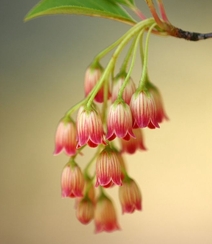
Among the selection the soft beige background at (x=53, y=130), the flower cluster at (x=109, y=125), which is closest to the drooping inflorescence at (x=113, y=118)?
the flower cluster at (x=109, y=125)

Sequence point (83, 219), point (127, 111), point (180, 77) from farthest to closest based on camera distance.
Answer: point (180, 77), point (83, 219), point (127, 111)

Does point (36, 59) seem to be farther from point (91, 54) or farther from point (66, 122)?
point (66, 122)

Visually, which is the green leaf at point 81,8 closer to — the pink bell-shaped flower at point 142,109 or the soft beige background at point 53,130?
the pink bell-shaped flower at point 142,109

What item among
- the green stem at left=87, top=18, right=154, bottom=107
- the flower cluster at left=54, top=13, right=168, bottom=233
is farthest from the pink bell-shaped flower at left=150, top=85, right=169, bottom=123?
the green stem at left=87, top=18, right=154, bottom=107

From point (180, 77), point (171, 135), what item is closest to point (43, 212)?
point (171, 135)

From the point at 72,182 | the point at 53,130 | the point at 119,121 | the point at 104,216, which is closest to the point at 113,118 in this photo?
the point at 119,121

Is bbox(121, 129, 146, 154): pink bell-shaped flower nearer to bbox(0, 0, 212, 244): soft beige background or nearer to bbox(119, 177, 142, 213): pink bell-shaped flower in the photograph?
bbox(119, 177, 142, 213): pink bell-shaped flower
